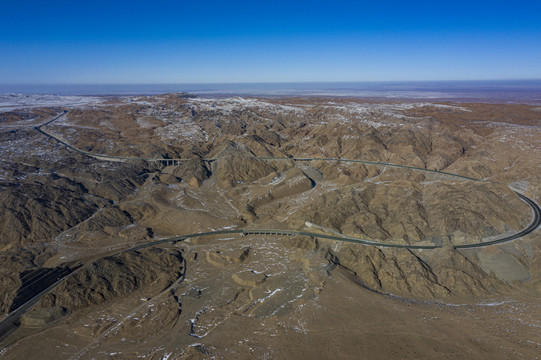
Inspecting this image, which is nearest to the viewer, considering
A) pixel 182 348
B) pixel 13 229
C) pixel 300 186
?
pixel 182 348

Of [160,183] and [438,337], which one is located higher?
[160,183]

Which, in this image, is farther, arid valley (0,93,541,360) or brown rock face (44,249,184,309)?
brown rock face (44,249,184,309)

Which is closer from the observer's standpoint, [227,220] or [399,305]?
[399,305]

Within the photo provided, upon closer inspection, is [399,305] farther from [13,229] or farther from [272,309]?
[13,229]

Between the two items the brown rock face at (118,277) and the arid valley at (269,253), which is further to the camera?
the brown rock face at (118,277)

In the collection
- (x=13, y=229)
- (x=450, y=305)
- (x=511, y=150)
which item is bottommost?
(x=450, y=305)

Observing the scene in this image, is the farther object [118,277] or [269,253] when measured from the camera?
[269,253]

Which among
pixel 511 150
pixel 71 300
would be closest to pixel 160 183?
pixel 71 300

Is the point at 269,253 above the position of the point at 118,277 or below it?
below
